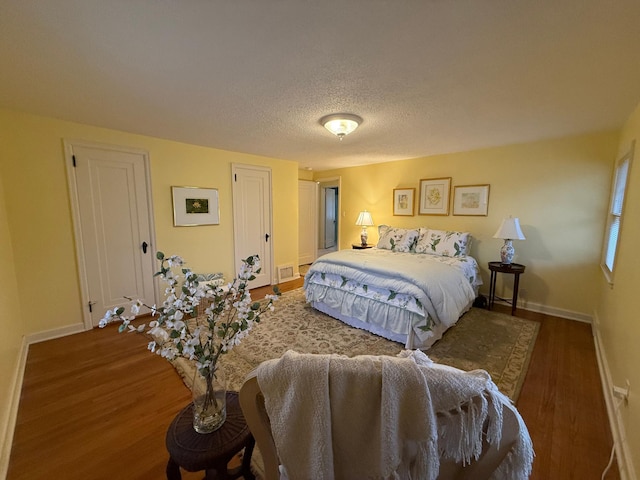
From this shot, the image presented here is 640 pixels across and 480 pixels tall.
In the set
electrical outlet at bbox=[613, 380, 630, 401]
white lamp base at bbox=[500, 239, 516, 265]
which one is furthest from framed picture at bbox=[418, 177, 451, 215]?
electrical outlet at bbox=[613, 380, 630, 401]

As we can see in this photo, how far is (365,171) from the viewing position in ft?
17.0

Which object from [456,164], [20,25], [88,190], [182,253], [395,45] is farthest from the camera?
[456,164]

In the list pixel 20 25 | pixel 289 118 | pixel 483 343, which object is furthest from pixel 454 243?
pixel 20 25

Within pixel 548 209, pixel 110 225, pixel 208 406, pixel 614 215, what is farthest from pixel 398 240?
pixel 110 225

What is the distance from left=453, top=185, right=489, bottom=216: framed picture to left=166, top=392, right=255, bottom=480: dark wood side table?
392 cm

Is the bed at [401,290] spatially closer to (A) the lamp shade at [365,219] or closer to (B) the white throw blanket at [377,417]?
(A) the lamp shade at [365,219]

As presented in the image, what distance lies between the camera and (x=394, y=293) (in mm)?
2566

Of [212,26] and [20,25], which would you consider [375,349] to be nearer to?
[212,26]

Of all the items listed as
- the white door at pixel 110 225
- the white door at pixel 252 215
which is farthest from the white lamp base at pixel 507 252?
the white door at pixel 110 225

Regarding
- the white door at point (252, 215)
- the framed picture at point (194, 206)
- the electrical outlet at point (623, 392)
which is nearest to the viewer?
the electrical outlet at point (623, 392)

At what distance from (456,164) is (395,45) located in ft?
9.96

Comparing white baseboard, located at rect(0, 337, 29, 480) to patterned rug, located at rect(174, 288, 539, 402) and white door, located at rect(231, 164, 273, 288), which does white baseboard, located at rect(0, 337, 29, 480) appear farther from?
white door, located at rect(231, 164, 273, 288)

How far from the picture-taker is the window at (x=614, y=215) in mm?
2463

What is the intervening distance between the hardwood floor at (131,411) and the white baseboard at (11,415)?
3 cm
